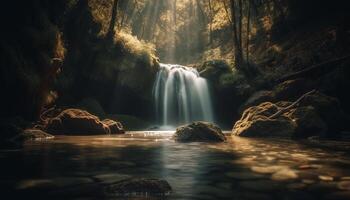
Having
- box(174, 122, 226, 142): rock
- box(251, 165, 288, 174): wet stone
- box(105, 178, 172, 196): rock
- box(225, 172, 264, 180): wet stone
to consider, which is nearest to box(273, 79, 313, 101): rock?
box(174, 122, 226, 142): rock

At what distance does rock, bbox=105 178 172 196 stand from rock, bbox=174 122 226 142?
10.1m

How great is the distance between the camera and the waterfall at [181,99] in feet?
100.0

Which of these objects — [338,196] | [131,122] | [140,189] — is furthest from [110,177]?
[131,122]

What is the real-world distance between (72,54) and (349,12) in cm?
2177

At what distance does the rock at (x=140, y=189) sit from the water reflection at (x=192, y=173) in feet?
0.54

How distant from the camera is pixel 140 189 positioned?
17.6 feet

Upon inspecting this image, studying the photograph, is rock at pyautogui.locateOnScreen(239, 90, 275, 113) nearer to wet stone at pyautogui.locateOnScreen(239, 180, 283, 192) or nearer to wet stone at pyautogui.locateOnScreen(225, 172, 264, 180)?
wet stone at pyautogui.locateOnScreen(225, 172, 264, 180)

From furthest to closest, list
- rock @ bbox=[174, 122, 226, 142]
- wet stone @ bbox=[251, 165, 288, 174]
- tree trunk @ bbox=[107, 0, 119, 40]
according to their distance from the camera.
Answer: tree trunk @ bbox=[107, 0, 119, 40]
rock @ bbox=[174, 122, 226, 142]
wet stone @ bbox=[251, 165, 288, 174]

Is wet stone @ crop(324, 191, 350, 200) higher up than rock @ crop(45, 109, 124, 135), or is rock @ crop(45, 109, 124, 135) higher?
rock @ crop(45, 109, 124, 135)

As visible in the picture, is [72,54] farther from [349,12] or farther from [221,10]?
[349,12]

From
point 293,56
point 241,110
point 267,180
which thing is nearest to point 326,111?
point 241,110

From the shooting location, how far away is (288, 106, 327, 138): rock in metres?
→ 17.6

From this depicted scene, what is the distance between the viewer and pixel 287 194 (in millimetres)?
5301

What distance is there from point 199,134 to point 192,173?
874 cm
